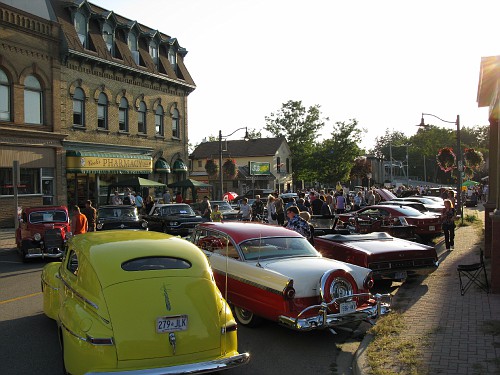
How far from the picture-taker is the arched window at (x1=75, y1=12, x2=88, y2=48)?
28594 mm

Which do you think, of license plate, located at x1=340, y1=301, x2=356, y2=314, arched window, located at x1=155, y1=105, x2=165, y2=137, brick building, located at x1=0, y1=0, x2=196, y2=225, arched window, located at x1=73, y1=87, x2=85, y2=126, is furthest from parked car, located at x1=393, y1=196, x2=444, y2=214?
arched window, located at x1=155, y1=105, x2=165, y2=137

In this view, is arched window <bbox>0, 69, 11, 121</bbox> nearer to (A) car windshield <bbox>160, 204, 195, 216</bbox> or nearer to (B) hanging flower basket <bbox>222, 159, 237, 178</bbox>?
(A) car windshield <bbox>160, 204, 195, 216</bbox>

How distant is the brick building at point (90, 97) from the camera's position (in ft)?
80.5

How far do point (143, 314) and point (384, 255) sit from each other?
5735 mm

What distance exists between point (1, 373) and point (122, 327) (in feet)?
6.44

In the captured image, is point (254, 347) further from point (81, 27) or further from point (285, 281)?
point (81, 27)

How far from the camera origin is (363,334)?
7656 millimetres

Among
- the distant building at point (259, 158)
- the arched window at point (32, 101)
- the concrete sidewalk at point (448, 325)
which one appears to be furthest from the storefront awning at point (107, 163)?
the distant building at point (259, 158)

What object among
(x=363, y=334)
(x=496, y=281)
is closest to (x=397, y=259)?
(x=496, y=281)

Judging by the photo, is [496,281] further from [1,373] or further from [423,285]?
[1,373]

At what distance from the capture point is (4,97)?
2402 cm

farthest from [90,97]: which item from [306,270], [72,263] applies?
[306,270]

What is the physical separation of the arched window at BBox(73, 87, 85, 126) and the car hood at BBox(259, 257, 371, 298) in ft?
76.3

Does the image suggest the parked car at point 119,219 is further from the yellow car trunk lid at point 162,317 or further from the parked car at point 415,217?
the yellow car trunk lid at point 162,317
